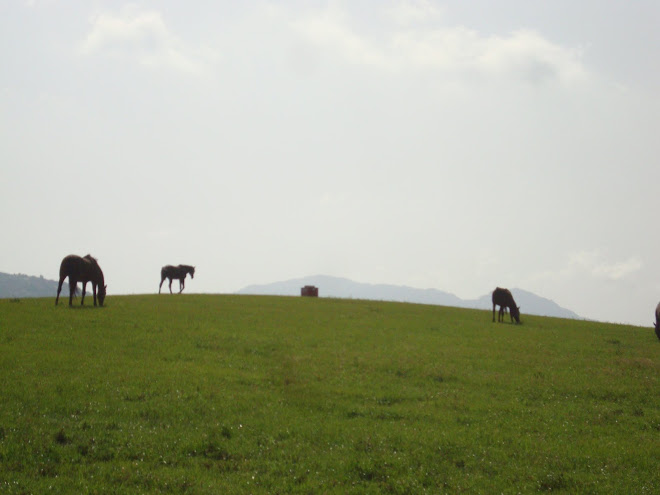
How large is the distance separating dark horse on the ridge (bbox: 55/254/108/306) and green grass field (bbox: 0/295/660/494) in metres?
3.68

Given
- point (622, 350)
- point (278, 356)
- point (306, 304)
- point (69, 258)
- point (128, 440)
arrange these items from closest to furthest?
point (128, 440), point (278, 356), point (622, 350), point (69, 258), point (306, 304)

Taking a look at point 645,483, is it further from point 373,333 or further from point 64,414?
point 373,333

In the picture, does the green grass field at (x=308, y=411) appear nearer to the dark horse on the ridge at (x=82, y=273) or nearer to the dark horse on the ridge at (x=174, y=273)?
the dark horse on the ridge at (x=82, y=273)

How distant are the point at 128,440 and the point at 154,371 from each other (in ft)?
21.4

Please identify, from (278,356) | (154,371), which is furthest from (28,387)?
(278,356)

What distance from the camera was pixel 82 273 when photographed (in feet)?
113

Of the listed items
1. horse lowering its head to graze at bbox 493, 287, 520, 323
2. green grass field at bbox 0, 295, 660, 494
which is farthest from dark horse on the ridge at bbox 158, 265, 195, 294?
horse lowering its head to graze at bbox 493, 287, 520, 323

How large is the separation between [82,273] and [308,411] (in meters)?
24.7

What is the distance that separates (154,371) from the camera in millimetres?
19312

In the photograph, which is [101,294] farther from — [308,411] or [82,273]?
[308,411]

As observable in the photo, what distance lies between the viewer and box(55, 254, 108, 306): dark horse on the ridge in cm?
3384

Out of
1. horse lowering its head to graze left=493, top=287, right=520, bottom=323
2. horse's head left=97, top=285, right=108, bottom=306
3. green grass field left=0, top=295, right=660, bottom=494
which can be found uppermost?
horse lowering its head to graze left=493, top=287, right=520, bottom=323

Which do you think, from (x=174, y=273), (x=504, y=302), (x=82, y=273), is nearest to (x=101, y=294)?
(x=82, y=273)

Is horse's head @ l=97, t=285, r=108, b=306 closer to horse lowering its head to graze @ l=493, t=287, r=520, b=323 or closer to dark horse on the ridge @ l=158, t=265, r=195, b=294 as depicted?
dark horse on the ridge @ l=158, t=265, r=195, b=294
